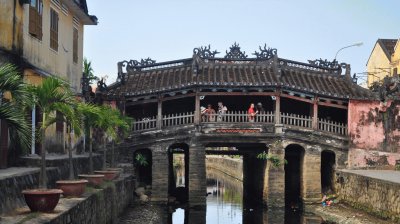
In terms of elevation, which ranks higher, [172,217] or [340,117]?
[340,117]

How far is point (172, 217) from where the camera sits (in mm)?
22016

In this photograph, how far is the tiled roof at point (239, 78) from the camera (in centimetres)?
2512

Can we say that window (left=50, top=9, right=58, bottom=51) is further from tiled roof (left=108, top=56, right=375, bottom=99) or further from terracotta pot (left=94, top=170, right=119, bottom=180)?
tiled roof (left=108, top=56, right=375, bottom=99)

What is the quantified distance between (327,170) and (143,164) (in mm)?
8800

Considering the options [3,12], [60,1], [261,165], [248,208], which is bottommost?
[248,208]

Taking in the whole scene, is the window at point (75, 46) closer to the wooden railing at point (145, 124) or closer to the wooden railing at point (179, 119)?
the wooden railing at point (145, 124)

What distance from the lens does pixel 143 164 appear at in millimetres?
26156

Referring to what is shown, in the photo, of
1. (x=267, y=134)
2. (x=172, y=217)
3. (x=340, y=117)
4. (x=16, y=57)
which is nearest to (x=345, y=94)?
(x=340, y=117)

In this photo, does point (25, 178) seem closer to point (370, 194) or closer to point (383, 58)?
point (370, 194)

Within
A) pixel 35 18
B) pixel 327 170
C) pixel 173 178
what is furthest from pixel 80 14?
pixel 327 170

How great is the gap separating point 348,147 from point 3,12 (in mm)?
16590

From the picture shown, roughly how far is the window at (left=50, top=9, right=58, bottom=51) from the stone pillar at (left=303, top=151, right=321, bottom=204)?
11.9 meters

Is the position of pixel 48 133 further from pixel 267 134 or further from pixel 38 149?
pixel 267 134

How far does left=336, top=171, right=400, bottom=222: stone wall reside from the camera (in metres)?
17.4
